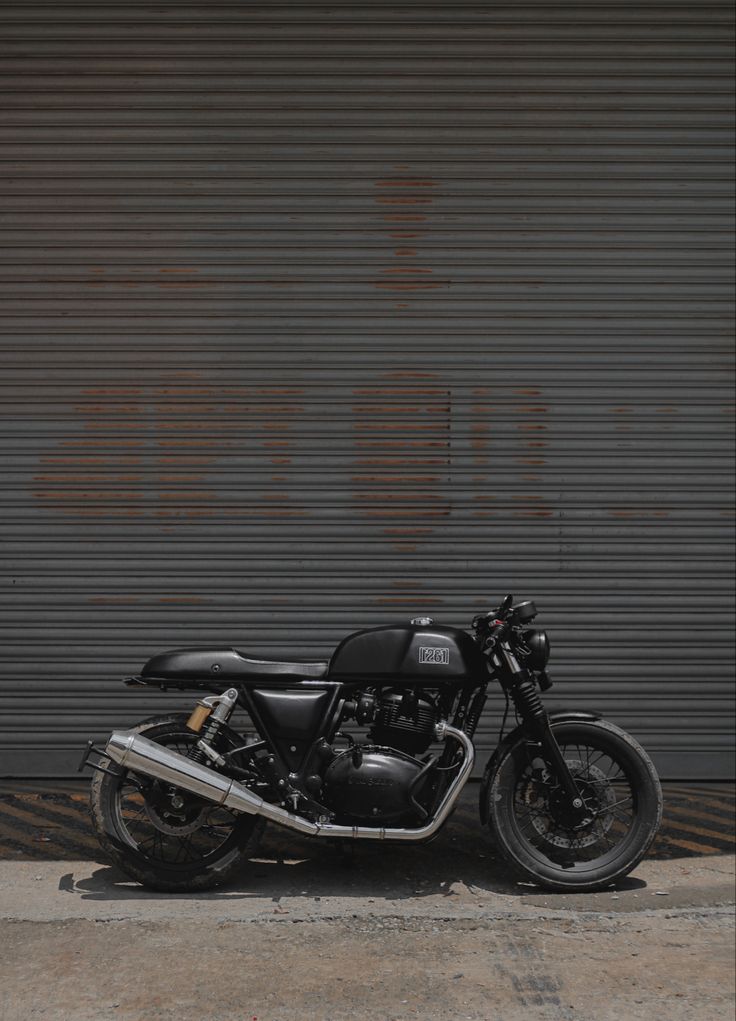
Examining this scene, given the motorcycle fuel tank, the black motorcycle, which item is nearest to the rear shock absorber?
the black motorcycle

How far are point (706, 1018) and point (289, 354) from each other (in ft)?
13.3

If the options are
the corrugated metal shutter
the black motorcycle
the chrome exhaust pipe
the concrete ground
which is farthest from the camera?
the corrugated metal shutter

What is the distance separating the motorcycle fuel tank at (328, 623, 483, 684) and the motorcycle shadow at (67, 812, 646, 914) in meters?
0.79

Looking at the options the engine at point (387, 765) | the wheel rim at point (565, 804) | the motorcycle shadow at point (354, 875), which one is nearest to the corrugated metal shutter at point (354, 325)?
the motorcycle shadow at point (354, 875)

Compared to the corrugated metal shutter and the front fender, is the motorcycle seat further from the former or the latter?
the corrugated metal shutter

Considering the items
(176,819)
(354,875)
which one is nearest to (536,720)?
(354,875)

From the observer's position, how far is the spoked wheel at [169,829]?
4660 mm

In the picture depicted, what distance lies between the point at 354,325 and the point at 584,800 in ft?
9.78

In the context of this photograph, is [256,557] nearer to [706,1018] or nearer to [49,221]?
[49,221]

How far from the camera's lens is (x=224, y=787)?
180 inches

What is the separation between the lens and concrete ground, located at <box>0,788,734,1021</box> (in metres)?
3.70

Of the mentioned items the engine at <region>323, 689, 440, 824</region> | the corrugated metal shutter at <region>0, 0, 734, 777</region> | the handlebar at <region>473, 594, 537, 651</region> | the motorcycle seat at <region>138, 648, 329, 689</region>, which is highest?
the corrugated metal shutter at <region>0, 0, 734, 777</region>

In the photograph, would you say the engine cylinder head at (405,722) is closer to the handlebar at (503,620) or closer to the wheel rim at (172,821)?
the handlebar at (503,620)

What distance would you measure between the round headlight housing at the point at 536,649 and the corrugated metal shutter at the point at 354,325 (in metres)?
1.33
